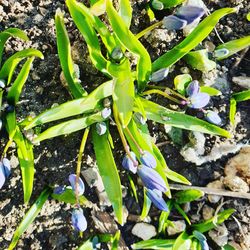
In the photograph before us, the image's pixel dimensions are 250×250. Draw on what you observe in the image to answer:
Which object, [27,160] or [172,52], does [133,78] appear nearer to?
[172,52]

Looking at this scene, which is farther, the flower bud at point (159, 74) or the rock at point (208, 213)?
the rock at point (208, 213)

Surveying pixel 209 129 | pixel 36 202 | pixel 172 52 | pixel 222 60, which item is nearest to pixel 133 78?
pixel 172 52

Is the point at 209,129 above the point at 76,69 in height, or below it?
below

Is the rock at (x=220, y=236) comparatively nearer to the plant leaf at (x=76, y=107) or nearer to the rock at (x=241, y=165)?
the rock at (x=241, y=165)

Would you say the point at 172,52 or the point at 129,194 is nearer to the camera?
the point at 172,52

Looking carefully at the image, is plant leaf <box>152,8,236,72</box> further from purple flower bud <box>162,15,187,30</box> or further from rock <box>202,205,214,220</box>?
rock <box>202,205,214,220</box>

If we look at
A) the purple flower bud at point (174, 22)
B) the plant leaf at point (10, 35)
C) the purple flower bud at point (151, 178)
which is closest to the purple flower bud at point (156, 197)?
the purple flower bud at point (151, 178)
